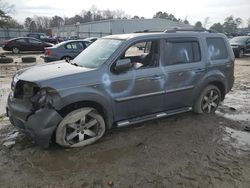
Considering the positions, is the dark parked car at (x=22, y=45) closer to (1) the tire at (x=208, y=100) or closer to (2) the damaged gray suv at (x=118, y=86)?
(2) the damaged gray suv at (x=118, y=86)

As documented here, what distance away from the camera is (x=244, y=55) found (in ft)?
68.0

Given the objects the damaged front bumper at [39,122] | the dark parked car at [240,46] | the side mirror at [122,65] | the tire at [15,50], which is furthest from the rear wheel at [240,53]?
the tire at [15,50]

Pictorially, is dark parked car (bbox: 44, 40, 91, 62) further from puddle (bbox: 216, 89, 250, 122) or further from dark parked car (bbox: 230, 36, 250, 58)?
dark parked car (bbox: 230, 36, 250, 58)

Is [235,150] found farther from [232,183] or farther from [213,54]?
[213,54]

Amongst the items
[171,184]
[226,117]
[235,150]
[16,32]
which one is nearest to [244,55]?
[226,117]

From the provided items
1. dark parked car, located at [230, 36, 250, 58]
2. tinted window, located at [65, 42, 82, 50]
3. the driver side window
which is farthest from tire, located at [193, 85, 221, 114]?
dark parked car, located at [230, 36, 250, 58]

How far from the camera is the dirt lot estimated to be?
3439 millimetres

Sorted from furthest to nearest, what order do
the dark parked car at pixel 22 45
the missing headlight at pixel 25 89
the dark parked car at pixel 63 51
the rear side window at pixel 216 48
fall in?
1. the dark parked car at pixel 22 45
2. the dark parked car at pixel 63 51
3. the rear side window at pixel 216 48
4. the missing headlight at pixel 25 89

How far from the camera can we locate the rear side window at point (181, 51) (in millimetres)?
5105

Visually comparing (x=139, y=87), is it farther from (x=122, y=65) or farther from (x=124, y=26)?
(x=124, y=26)

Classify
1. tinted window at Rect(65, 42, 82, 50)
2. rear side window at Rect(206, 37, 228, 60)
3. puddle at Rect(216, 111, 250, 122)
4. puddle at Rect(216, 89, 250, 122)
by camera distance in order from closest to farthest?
rear side window at Rect(206, 37, 228, 60)
puddle at Rect(216, 111, 250, 122)
puddle at Rect(216, 89, 250, 122)
tinted window at Rect(65, 42, 82, 50)

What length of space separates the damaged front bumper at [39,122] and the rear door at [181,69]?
7.29ft

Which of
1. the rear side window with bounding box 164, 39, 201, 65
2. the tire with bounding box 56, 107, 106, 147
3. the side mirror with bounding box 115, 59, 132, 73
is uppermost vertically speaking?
the rear side window with bounding box 164, 39, 201, 65

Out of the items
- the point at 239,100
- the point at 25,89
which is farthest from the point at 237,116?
the point at 25,89
